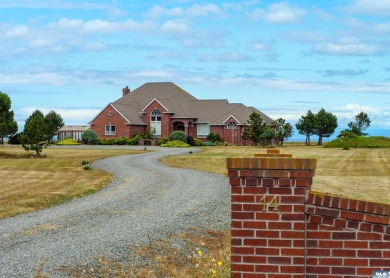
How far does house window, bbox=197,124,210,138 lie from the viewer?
81438 millimetres

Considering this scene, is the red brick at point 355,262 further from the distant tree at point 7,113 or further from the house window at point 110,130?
the house window at point 110,130

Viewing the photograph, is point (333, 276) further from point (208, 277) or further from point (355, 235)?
point (208, 277)

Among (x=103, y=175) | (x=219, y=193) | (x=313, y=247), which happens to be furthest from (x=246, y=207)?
(x=103, y=175)

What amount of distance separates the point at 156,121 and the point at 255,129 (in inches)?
555

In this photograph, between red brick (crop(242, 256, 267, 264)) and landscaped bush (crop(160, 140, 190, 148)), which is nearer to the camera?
red brick (crop(242, 256, 267, 264))

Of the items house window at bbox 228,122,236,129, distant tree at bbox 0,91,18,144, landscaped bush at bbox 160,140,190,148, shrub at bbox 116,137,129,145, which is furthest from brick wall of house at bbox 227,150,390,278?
house window at bbox 228,122,236,129

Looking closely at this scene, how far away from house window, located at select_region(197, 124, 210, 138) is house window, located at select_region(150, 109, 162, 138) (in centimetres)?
553

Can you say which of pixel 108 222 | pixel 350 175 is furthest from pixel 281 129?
pixel 108 222

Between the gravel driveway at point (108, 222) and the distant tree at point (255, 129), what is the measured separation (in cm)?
4805

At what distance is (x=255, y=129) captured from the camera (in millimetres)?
76250

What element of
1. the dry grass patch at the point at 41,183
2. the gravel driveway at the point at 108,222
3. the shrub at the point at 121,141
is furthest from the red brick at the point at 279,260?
the shrub at the point at 121,141

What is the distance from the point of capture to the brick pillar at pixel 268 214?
730cm

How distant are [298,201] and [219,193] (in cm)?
1674

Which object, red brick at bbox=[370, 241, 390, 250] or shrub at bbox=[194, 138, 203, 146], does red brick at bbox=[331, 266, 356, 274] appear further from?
shrub at bbox=[194, 138, 203, 146]
